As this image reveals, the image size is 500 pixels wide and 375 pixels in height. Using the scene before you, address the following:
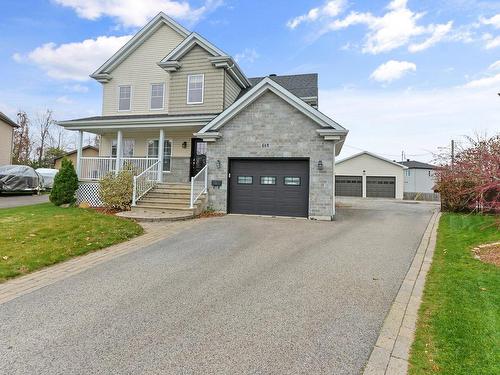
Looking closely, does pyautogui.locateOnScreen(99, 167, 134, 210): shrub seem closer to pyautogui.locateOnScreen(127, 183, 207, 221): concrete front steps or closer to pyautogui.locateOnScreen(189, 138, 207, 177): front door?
pyautogui.locateOnScreen(127, 183, 207, 221): concrete front steps

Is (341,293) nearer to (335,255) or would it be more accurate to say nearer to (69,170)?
(335,255)

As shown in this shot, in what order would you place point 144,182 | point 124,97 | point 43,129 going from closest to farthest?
point 144,182
point 124,97
point 43,129

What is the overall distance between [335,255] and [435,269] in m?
1.92

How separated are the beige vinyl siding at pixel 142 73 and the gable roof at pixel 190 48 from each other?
3.66 feet

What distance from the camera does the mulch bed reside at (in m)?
6.09

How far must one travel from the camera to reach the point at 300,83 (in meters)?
19.6

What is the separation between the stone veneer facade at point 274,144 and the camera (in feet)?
40.0

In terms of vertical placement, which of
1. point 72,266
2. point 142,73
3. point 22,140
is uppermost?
point 142,73

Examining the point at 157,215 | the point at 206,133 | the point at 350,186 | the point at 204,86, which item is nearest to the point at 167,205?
the point at 157,215

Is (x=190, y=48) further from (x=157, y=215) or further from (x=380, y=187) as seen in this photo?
(x=380, y=187)

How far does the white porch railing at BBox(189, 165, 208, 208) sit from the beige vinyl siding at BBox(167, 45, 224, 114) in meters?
4.13

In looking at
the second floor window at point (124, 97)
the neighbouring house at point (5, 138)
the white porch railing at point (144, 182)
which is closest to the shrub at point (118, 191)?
the white porch railing at point (144, 182)

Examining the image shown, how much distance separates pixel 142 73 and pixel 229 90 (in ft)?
17.9

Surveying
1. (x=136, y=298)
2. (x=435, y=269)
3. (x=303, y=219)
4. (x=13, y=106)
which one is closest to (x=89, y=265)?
(x=136, y=298)
